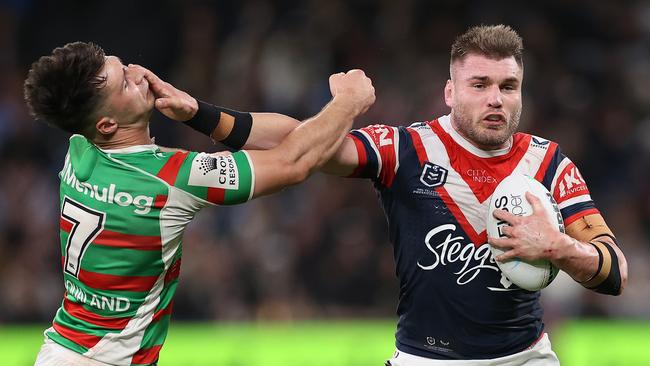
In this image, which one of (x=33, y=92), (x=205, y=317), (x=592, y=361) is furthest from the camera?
(x=205, y=317)

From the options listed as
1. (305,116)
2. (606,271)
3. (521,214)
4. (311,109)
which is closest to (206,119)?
(521,214)

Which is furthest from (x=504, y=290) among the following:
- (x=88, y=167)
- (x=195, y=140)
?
(x=195, y=140)

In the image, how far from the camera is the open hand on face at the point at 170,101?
5.02 metres

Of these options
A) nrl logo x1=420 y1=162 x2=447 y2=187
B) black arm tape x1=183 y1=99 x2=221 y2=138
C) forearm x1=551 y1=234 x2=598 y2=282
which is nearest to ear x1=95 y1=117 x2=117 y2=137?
black arm tape x1=183 y1=99 x2=221 y2=138

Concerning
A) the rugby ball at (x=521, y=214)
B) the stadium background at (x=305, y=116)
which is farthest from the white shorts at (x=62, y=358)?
the stadium background at (x=305, y=116)

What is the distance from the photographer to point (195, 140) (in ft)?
38.2

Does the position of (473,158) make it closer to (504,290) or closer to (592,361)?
(504,290)

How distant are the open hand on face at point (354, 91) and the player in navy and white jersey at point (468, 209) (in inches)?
7.7

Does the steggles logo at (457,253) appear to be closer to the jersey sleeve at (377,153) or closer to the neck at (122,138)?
the jersey sleeve at (377,153)

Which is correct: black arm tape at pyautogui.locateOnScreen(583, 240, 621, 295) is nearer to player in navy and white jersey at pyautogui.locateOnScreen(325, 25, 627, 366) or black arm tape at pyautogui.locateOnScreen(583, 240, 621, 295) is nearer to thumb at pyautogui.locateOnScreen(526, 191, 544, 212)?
player in navy and white jersey at pyautogui.locateOnScreen(325, 25, 627, 366)

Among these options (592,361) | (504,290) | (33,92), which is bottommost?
(592,361)

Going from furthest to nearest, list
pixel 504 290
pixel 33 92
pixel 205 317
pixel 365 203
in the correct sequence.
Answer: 1. pixel 365 203
2. pixel 205 317
3. pixel 504 290
4. pixel 33 92

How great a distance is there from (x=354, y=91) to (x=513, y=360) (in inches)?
62.0

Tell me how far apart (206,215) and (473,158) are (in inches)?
238
